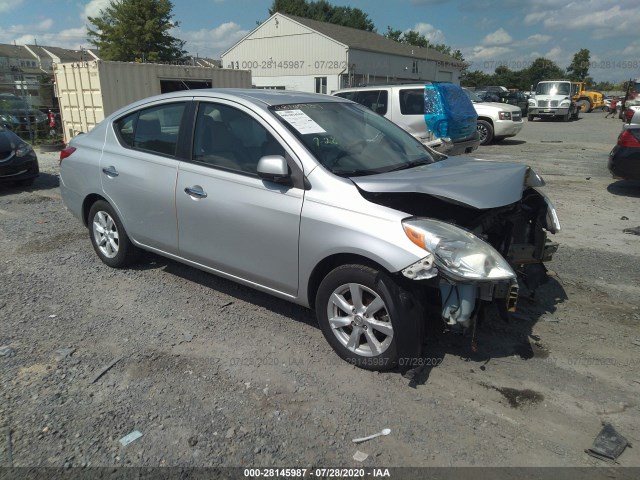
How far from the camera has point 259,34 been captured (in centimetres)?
4000

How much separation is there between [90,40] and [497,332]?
A: 4560cm

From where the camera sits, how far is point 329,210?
3.15 meters

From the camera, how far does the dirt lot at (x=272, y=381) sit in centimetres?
254

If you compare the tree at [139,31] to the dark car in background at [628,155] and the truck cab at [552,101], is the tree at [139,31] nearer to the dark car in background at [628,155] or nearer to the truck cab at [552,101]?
the truck cab at [552,101]

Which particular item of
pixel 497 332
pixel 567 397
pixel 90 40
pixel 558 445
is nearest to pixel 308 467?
pixel 558 445

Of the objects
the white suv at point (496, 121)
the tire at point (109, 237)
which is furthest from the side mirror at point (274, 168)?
the white suv at point (496, 121)

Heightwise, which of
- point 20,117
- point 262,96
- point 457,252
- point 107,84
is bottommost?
point 20,117

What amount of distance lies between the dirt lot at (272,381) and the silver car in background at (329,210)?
391mm

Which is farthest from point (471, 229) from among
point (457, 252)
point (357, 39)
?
point (357, 39)

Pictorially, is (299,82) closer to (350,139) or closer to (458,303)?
(350,139)

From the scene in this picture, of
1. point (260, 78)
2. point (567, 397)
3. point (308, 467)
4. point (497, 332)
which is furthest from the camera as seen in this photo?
point (260, 78)

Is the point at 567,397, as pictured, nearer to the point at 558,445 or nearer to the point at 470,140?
the point at 558,445

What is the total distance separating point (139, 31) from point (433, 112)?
33.1 meters

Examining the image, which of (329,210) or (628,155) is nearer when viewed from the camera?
(329,210)
